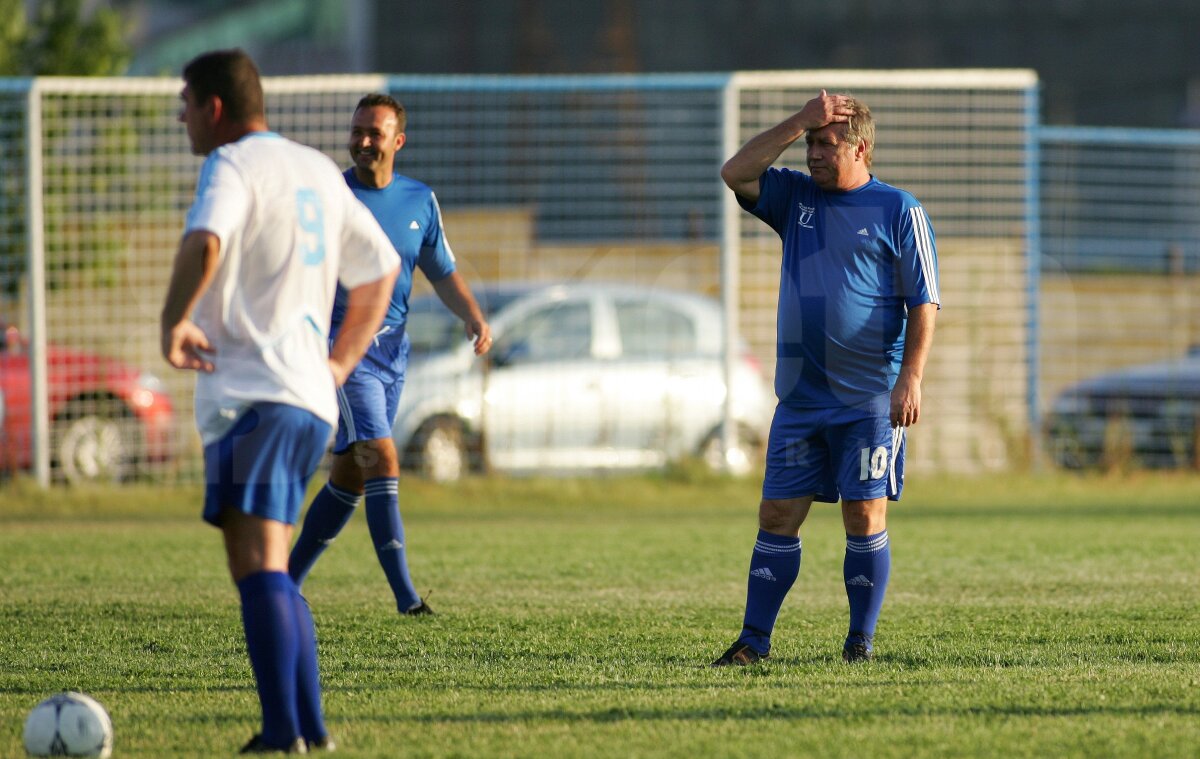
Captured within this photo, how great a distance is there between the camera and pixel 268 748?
4383 mm

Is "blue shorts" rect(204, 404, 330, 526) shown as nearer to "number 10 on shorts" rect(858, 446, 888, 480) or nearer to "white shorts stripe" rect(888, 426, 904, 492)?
"number 10 on shorts" rect(858, 446, 888, 480)

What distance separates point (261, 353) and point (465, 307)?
3117 mm

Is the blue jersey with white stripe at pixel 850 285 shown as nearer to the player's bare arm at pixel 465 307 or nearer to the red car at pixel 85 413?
the player's bare arm at pixel 465 307

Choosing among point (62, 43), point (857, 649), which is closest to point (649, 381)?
point (62, 43)

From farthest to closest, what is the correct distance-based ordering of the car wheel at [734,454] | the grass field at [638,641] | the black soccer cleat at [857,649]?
the car wheel at [734,454]
the black soccer cleat at [857,649]
the grass field at [638,641]

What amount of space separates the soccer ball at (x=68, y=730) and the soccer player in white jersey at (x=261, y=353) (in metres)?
0.40

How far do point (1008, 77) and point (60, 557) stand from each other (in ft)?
29.7

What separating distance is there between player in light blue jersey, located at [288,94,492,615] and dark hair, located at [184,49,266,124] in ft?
8.79

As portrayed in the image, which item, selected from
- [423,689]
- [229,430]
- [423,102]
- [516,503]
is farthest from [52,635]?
[423,102]

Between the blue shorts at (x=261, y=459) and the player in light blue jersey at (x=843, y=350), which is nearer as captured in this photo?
the blue shorts at (x=261, y=459)

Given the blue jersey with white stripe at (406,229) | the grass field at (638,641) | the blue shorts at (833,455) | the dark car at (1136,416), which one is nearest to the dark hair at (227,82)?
the grass field at (638,641)

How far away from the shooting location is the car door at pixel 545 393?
13602 millimetres

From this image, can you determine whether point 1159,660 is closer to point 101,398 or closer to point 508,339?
point 508,339

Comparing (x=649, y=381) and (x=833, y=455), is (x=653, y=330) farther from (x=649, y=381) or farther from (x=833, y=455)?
(x=833, y=455)
